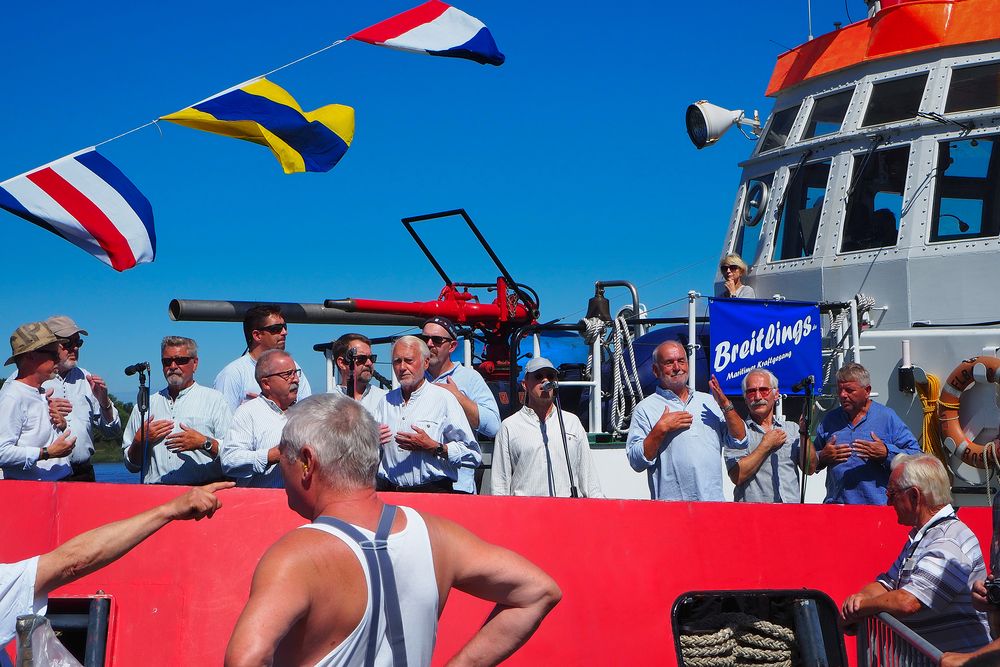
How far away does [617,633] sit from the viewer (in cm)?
481

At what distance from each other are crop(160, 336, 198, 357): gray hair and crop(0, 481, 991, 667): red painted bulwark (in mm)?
1537

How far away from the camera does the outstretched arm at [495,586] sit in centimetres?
281

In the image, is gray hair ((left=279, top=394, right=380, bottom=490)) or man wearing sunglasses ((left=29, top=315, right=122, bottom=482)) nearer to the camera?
gray hair ((left=279, top=394, right=380, bottom=490))

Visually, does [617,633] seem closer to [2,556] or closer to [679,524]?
[679,524]

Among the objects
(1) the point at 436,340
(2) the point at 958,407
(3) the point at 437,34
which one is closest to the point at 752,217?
(2) the point at 958,407

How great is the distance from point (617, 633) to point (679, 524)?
578 mm

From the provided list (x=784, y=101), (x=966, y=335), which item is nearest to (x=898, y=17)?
(x=784, y=101)

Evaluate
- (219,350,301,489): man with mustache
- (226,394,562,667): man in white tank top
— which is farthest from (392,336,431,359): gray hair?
(226,394,562,667): man in white tank top

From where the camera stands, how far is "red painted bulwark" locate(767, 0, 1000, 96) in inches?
358

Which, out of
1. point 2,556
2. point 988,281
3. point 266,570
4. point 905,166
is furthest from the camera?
point 905,166

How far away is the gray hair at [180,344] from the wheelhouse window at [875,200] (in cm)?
564

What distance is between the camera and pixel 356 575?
8.33 feet

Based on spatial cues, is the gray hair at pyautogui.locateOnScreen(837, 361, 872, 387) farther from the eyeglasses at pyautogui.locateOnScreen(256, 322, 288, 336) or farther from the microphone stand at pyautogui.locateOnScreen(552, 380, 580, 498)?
the eyeglasses at pyautogui.locateOnScreen(256, 322, 288, 336)

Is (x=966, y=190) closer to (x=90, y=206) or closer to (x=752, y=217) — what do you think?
(x=752, y=217)
